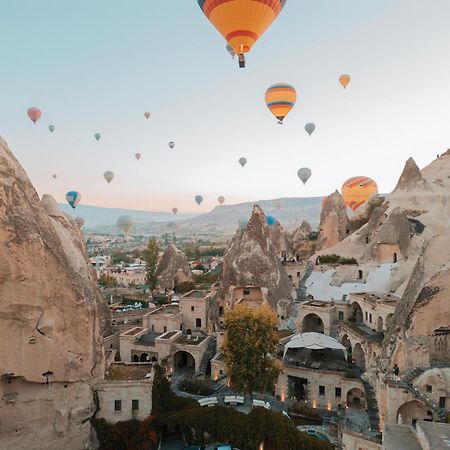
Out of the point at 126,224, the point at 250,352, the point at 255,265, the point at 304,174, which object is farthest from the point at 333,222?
the point at 126,224

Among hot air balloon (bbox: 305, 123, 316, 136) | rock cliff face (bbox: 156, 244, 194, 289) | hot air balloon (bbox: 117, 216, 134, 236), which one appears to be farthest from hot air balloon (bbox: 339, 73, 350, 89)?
hot air balloon (bbox: 117, 216, 134, 236)

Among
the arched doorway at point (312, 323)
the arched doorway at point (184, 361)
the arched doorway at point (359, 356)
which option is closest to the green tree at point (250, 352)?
the arched doorway at point (359, 356)

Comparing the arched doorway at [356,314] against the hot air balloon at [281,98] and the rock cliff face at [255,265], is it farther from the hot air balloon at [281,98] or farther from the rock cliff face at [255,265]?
the hot air balloon at [281,98]

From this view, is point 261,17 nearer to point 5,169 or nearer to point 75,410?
point 5,169

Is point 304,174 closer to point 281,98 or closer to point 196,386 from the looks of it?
point 281,98

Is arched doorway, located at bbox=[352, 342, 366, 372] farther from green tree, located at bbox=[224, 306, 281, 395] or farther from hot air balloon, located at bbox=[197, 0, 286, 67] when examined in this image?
hot air balloon, located at bbox=[197, 0, 286, 67]

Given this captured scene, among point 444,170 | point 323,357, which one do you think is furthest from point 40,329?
point 444,170
